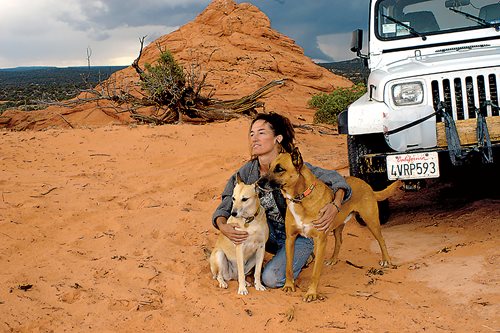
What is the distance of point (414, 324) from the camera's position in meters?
3.17

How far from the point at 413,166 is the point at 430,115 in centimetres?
41

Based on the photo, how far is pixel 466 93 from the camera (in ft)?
14.8

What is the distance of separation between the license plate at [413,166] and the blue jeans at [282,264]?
0.85m

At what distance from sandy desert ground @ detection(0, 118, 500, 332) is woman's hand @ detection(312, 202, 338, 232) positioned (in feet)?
1.52

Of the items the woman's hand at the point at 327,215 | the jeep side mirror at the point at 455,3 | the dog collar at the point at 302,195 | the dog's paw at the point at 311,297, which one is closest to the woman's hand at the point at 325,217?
the woman's hand at the point at 327,215

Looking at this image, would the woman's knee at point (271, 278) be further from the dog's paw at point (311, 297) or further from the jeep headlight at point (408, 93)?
the jeep headlight at point (408, 93)

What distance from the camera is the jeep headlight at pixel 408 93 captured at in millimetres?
4629

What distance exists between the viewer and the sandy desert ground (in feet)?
10.8

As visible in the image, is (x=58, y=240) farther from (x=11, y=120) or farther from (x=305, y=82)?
(x=305, y=82)

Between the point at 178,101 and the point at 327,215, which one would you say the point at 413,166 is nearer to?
the point at 327,215

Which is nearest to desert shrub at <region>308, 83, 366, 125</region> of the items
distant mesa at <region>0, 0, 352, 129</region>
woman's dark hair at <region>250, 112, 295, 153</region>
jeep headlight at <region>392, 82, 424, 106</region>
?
distant mesa at <region>0, 0, 352, 129</region>

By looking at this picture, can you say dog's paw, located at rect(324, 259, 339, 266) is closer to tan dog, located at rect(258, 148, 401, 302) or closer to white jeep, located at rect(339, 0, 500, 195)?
tan dog, located at rect(258, 148, 401, 302)

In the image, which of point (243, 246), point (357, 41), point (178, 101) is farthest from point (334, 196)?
point (178, 101)

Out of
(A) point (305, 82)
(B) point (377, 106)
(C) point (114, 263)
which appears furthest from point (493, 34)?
(A) point (305, 82)
